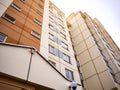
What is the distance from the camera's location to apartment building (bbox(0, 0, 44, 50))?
1011cm

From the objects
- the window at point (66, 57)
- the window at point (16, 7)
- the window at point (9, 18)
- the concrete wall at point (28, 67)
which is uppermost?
the window at point (16, 7)

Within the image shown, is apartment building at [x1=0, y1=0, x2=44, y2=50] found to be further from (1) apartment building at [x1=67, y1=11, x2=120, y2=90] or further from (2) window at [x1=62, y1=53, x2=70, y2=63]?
(1) apartment building at [x1=67, y1=11, x2=120, y2=90]


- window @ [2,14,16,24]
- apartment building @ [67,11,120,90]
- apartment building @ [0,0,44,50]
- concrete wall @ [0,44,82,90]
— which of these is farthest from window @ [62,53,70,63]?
concrete wall @ [0,44,82,90]

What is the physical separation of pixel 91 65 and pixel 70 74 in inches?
340

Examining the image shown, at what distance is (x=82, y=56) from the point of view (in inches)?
936

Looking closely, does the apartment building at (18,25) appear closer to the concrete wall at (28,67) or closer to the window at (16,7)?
the window at (16,7)

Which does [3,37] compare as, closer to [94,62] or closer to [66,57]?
[66,57]

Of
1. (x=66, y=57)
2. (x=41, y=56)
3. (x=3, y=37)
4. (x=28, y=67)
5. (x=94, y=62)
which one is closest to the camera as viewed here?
(x=28, y=67)

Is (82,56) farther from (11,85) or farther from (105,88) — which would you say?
(11,85)

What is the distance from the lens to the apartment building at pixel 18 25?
10.1 metres

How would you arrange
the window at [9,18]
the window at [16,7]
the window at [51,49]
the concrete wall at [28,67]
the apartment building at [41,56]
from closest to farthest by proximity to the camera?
the concrete wall at [28,67]
the apartment building at [41,56]
the window at [9,18]
the window at [16,7]
the window at [51,49]

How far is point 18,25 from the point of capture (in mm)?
11711

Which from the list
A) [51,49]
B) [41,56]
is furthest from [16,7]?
[41,56]

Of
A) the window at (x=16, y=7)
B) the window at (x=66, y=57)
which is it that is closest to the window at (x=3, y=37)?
the window at (x=16, y=7)
